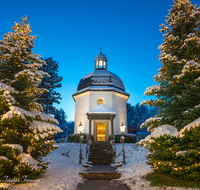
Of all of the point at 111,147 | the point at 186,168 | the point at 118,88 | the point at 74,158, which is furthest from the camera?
the point at 118,88

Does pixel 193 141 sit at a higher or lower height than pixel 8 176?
higher

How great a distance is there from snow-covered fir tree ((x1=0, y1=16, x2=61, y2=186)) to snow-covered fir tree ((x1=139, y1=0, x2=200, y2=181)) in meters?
4.57

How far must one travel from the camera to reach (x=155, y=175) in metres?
6.48

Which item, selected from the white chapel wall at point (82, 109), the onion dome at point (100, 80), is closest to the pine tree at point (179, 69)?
the white chapel wall at point (82, 109)

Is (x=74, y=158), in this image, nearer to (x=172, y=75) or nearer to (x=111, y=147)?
(x=111, y=147)

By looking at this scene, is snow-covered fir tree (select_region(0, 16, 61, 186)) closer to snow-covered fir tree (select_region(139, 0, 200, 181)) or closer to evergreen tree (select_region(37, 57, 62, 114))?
snow-covered fir tree (select_region(139, 0, 200, 181))

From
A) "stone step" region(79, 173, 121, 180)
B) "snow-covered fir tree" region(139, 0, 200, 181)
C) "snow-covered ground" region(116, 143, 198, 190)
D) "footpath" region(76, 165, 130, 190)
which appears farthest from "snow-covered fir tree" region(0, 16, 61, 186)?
"snow-covered fir tree" region(139, 0, 200, 181)

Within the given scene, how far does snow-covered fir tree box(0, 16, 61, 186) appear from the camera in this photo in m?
5.61

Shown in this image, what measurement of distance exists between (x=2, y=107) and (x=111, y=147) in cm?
1051

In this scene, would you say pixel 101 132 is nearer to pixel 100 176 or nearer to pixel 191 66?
pixel 100 176

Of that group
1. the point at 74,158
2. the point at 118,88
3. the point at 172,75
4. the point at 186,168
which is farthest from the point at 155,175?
the point at 118,88

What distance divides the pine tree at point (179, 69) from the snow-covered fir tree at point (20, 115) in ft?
18.4

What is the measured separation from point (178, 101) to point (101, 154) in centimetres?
838

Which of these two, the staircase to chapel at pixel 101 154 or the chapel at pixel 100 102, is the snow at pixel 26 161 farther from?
the chapel at pixel 100 102
